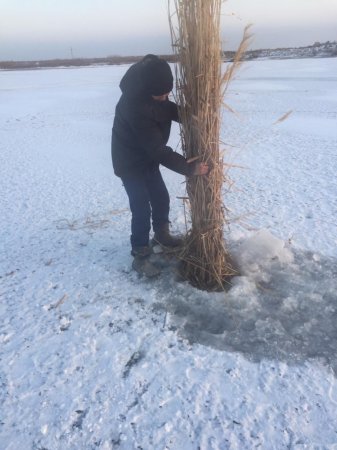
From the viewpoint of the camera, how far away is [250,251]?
8.64 ft

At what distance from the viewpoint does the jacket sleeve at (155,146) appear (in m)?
2.16

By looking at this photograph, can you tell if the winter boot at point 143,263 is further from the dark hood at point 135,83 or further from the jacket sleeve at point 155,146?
the dark hood at point 135,83

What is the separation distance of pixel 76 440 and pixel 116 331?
1.99ft

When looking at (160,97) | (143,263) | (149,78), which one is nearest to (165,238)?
(143,263)

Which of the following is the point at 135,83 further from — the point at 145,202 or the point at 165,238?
the point at 165,238

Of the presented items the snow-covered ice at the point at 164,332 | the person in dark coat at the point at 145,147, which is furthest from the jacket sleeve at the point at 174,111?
the snow-covered ice at the point at 164,332

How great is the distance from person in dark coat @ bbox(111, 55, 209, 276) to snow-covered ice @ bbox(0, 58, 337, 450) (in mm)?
300

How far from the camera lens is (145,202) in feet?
8.22

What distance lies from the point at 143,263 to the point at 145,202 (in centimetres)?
39

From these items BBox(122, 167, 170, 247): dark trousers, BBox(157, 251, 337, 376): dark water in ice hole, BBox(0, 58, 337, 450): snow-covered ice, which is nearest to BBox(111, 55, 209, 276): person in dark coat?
BBox(122, 167, 170, 247): dark trousers

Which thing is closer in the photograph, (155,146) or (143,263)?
(155,146)

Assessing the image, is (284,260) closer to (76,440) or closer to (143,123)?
(143,123)

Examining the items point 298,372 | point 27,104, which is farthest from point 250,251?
point 27,104

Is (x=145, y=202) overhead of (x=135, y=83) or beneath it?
beneath
